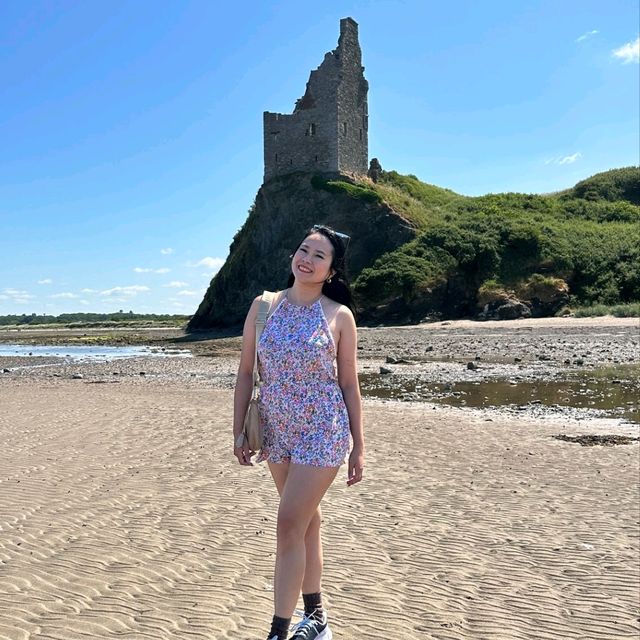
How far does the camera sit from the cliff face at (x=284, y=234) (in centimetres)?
5212

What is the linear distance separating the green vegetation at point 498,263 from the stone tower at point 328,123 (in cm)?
413

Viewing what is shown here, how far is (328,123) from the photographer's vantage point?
5409cm

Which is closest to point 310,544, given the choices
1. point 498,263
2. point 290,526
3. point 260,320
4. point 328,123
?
point 290,526

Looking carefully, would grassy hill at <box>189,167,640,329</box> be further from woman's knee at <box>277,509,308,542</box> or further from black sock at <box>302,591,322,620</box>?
woman's knee at <box>277,509,308,542</box>

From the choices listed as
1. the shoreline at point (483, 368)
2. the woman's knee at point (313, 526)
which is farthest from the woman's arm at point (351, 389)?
the shoreline at point (483, 368)

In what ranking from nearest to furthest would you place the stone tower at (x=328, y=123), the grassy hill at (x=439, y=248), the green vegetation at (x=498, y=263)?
1. the green vegetation at (x=498, y=263)
2. the grassy hill at (x=439, y=248)
3. the stone tower at (x=328, y=123)

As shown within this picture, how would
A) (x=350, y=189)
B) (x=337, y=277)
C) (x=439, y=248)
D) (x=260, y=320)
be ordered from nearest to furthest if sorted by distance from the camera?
(x=260, y=320) → (x=337, y=277) → (x=439, y=248) → (x=350, y=189)

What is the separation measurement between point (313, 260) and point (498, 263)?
149 feet

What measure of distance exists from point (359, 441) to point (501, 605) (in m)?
2.40

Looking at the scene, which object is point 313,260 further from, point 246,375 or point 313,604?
point 313,604

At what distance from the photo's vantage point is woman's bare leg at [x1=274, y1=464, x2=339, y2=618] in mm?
3877

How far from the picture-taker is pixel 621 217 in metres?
57.8

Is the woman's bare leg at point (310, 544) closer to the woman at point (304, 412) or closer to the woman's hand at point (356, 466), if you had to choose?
the woman at point (304, 412)

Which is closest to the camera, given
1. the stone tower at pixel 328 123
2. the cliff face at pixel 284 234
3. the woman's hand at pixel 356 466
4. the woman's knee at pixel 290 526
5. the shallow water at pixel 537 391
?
the woman's knee at pixel 290 526
